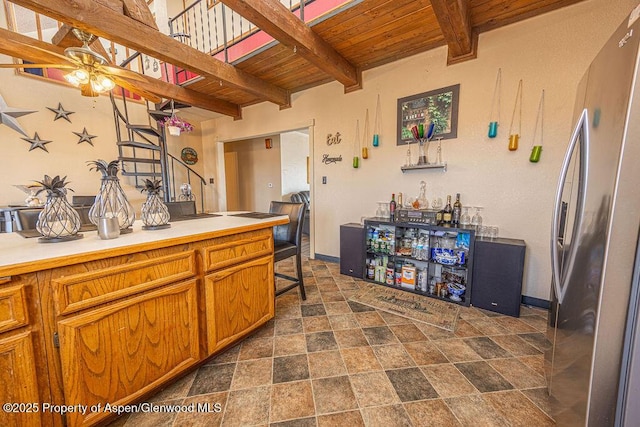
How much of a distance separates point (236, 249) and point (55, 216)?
2.81 feet

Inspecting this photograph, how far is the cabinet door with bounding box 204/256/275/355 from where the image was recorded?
144cm

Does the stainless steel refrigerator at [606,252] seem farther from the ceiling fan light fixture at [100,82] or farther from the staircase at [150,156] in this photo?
the staircase at [150,156]

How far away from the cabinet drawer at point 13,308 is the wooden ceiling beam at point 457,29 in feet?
8.91

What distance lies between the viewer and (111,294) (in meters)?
1.04

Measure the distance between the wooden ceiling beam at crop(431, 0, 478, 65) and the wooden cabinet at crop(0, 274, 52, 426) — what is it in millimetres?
2716

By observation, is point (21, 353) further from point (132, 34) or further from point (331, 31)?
point (331, 31)

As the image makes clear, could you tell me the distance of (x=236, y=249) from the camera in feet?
5.12

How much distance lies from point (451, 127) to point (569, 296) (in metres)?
2.03

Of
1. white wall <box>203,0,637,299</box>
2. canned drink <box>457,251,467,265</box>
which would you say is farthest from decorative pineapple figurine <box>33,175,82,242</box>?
canned drink <box>457,251,467,265</box>

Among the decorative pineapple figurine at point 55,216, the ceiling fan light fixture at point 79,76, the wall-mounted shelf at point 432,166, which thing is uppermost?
the ceiling fan light fixture at point 79,76

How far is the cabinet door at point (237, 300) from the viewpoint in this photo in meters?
1.44

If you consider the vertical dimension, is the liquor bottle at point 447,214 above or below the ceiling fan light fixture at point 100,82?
below

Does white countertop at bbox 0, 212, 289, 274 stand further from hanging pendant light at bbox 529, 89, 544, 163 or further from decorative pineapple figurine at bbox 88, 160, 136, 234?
hanging pendant light at bbox 529, 89, 544, 163

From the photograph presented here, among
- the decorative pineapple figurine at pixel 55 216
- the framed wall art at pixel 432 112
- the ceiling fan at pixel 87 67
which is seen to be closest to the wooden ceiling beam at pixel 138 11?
the ceiling fan at pixel 87 67
